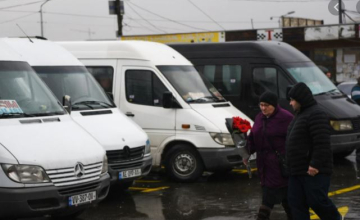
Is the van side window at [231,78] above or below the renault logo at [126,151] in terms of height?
above

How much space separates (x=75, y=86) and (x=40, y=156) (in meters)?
3.67

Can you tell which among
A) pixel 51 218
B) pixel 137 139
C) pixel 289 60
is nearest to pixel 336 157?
pixel 289 60

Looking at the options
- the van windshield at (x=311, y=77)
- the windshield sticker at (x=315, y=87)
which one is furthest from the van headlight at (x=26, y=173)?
the windshield sticker at (x=315, y=87)

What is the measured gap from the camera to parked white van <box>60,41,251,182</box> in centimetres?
1323

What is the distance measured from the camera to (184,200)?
458 inches

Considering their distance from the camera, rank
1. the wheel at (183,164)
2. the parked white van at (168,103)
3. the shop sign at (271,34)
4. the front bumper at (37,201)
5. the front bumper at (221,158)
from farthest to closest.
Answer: the shop sign at (271,34) < the wheel at (183,164) < the parked white van at (168,103) < the front bumper at (221,158) < the front bumper at (37,201)

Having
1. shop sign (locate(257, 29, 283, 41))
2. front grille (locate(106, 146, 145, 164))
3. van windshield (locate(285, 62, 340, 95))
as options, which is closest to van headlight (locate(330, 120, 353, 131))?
van windshield (locate(285, 62, 340, 95))

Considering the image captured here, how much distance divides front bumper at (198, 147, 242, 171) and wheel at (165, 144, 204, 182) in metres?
0.21

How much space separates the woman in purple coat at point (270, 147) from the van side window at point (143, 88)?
16.7 feet

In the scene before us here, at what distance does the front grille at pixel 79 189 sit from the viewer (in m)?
8.76

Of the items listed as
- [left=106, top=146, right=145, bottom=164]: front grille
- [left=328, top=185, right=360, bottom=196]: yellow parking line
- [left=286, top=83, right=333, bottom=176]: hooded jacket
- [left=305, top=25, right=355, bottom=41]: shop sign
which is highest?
[left=305, top=25, right=355, bottom=41]: shop sign

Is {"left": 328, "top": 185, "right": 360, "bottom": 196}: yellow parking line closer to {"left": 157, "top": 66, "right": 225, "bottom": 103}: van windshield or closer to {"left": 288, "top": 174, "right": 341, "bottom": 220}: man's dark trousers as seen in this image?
{"left": 157, "top": 66, "right": 225, "bottom": 103}: van windshield

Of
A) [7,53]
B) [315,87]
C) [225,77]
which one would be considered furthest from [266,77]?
[7,53]

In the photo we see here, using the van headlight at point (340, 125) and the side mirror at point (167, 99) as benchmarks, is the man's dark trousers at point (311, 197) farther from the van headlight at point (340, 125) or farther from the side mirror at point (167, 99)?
the van headlight at point (340, 125)
